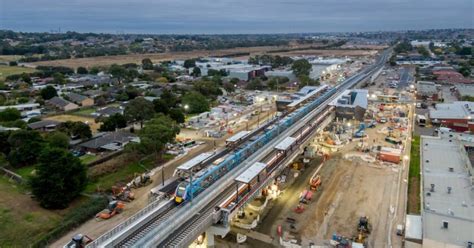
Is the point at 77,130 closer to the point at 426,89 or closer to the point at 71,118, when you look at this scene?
the point at 71,118

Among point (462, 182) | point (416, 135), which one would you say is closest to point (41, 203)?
point (462, 182)

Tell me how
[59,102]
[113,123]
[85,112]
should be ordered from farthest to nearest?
[59,102] → [85,112] → [113,123]

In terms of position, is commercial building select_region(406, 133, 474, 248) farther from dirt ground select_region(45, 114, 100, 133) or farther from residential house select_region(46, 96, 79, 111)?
residential house select_region(46, 96, 79, 111)

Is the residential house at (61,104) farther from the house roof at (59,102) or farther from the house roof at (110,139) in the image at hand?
the house roof at (110,139)

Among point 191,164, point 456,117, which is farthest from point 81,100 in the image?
point 456,117

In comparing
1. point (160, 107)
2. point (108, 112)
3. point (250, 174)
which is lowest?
point (108, 112)

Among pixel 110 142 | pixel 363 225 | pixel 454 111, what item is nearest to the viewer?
pixel 363 225

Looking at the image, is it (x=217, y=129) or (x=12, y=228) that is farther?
(x=217, y=129)

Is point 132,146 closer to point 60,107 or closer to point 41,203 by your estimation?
point 41,203
